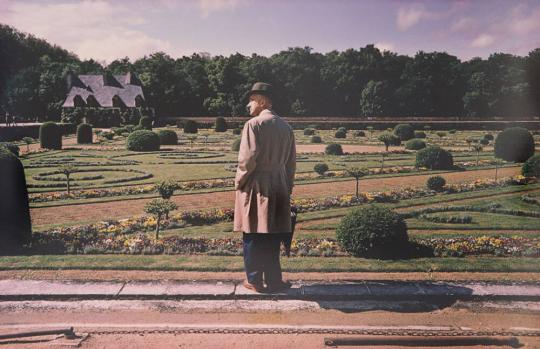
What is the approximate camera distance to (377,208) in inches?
284

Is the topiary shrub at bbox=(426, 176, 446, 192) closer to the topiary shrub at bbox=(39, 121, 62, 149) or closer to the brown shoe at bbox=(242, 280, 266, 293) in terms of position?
the brown shoe at bbox=(242, 280, 266, 293)

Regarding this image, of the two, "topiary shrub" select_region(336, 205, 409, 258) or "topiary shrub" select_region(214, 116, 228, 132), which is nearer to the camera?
"topiary shrub" select_region(336, 205, 409, 258)

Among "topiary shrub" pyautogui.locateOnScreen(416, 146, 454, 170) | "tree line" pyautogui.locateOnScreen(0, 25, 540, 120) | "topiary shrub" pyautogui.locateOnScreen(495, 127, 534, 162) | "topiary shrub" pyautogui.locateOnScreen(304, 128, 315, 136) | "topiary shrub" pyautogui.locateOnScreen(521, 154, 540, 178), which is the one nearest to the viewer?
"topiary shrub" pyautogui.locateOnScreen(521, 154, 540, 178)

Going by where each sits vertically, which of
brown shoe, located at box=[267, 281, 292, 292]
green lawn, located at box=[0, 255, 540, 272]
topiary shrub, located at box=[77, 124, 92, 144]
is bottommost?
green lawn, located at box=[0, 255, 540, 272]

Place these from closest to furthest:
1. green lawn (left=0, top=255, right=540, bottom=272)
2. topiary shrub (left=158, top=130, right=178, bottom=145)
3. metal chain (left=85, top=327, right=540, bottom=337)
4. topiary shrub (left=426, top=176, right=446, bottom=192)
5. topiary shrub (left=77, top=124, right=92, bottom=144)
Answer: metal chain (left=85, top=327, right=540, bottom=337)
green lawn (left=0, top=255, right=540, bottom=272)
topiary shrub (left=426, top=176, right=446, bottom=192)
topiary shrub (left=158, top=130, right=178, bottom=145)
topiary shrub (left=77, top=124, right=92, bottom=144)

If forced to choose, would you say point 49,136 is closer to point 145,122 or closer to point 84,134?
point 84,134

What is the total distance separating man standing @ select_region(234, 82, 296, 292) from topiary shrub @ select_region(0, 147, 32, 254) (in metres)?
3.72

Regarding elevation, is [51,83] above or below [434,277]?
above

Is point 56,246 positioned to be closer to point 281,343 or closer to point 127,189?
point 281,343

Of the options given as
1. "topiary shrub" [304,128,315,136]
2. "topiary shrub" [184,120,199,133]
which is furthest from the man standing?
"topiary shrub" [184,120,199,133]

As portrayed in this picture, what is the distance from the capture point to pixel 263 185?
4.96m

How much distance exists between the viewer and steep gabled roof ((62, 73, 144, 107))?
155 ft

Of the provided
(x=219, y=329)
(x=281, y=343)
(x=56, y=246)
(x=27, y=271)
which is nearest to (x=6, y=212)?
(x=56, y=246)

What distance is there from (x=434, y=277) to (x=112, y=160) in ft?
53.6
